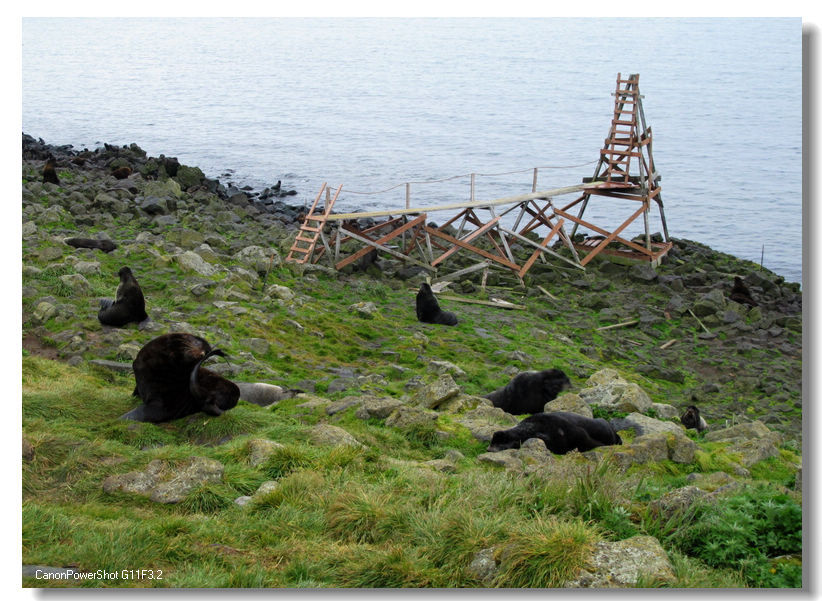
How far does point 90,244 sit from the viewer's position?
52.7 feet

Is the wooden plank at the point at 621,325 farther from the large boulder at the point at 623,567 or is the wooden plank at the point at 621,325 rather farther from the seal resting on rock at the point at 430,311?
the large boulder at the point at 623,567

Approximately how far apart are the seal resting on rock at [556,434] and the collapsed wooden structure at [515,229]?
38.1 feet

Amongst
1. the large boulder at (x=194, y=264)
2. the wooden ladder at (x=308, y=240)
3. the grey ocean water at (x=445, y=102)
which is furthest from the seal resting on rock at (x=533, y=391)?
the wooden ladder at (x=308, y=240)

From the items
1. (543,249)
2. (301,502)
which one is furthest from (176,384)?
(543,249)

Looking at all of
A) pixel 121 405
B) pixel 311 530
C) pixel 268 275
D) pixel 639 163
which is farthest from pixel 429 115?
pixel 311 530

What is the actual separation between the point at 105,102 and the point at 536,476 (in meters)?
16.9

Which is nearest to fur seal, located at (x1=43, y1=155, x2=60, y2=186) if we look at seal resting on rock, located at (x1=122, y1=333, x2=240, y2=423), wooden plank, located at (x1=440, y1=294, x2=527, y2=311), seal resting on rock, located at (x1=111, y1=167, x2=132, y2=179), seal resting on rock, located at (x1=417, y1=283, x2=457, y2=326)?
seal resting on rock, located at (x1=111, y1=167, x2=132, y2=179)

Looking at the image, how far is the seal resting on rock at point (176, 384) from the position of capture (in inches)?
332

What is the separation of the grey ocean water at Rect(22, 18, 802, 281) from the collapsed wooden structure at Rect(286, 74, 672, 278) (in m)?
1.02

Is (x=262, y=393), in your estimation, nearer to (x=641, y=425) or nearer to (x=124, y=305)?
(x=124, y=305)

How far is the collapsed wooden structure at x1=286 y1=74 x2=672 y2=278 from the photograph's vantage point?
2052cm

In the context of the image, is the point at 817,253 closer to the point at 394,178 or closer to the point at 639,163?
the point at 639,163

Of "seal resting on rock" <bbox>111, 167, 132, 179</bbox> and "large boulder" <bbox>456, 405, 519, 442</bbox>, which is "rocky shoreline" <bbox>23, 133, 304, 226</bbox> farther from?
"large boulder" <bbox>456, 405, 519, 442</bbox>

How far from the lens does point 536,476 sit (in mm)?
6836
